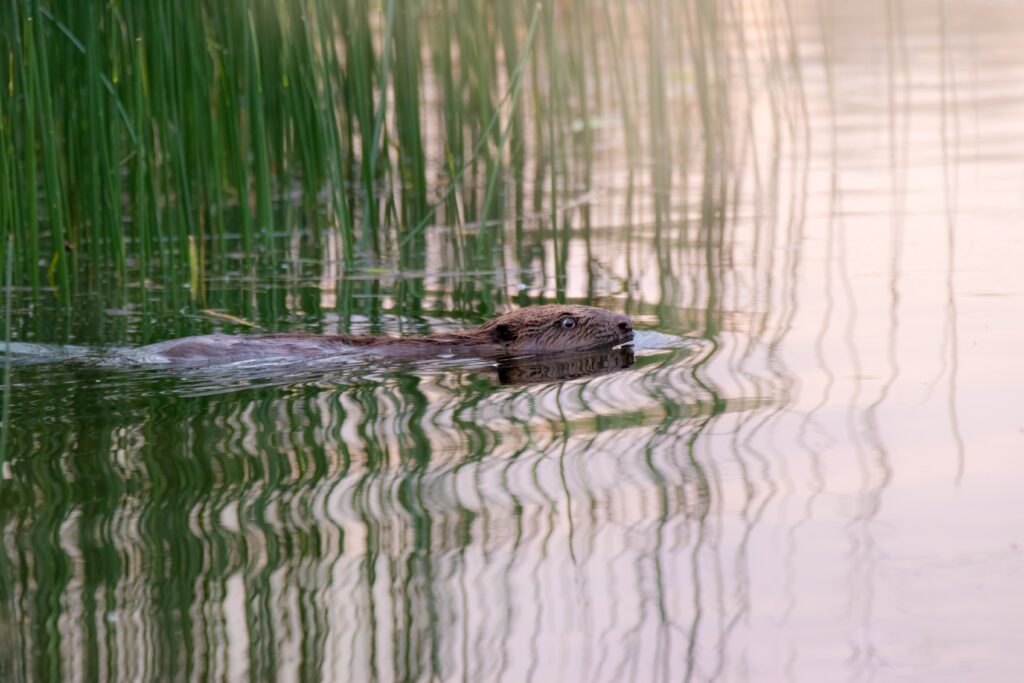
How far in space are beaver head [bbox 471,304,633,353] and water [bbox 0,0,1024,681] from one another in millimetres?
192

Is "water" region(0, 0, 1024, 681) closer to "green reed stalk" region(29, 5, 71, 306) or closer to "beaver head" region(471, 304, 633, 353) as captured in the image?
"beaver head" region(471, 304, 633, 353)

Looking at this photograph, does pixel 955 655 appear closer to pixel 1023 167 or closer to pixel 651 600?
pixel 651 600

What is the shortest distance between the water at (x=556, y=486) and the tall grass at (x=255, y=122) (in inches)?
16.2

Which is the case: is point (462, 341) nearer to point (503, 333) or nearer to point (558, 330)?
point (503, 333)

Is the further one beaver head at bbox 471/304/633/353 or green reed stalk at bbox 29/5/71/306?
beaver head at bbox 471/304/633/353

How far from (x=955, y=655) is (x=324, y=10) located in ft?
14.8

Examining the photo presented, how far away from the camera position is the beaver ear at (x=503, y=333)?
5.89 metres

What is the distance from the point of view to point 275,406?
5.03 meters

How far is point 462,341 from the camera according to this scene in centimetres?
584

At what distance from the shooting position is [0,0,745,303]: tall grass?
19.9 ft

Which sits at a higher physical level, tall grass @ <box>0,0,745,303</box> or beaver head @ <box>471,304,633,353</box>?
tall grass @ <box>0,0,745,303</box>

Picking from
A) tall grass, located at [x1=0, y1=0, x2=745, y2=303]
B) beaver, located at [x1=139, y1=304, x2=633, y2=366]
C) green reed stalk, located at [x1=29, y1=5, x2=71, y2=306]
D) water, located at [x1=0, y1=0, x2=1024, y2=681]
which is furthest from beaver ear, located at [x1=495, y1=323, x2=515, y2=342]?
green reed stalk, located at [x1=29, y1=5, x2=71, y2=306]

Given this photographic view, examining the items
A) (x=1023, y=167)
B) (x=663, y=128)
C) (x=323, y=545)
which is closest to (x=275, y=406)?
(x=323, y=545)

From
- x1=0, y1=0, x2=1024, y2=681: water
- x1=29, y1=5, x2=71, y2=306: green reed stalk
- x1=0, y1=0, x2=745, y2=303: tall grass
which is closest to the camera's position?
→ x1=0, y1=0, x2=1024, y2=681: water
